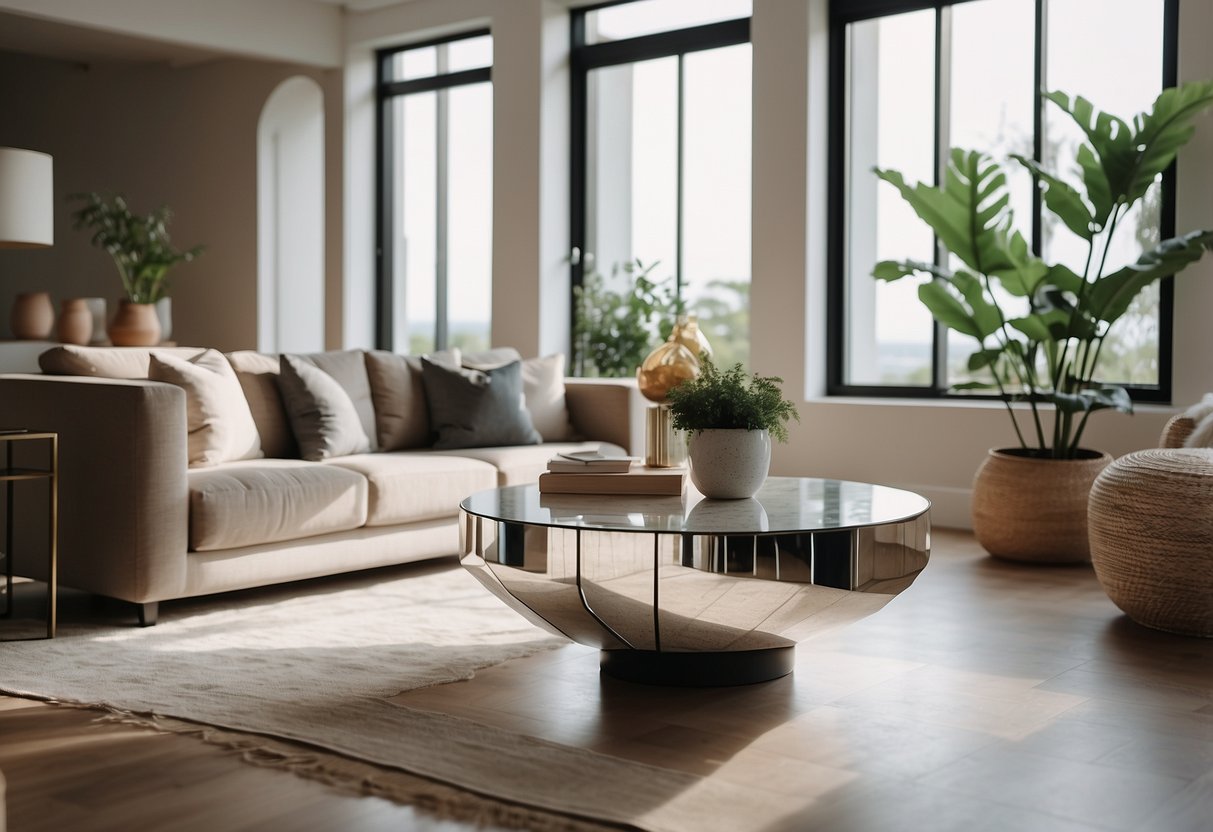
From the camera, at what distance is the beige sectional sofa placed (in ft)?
11.5

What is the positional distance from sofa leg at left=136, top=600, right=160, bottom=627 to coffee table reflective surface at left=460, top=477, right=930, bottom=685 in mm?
1202

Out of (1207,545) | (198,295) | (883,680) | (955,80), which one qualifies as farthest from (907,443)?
(198,295)

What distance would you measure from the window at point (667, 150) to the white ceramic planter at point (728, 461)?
355cm

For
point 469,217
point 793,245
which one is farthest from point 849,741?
point 469,217

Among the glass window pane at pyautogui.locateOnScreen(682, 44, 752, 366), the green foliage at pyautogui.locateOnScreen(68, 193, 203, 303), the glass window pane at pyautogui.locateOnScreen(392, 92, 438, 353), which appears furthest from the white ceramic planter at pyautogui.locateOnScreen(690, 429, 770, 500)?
the glass window pane at pyautogui.locateOnScreen(392, 92, 438, 353)

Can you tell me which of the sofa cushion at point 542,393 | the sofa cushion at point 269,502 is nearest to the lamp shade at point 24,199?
A: the sofa cushion at point 269,502

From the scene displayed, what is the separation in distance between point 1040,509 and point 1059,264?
955 millimetres

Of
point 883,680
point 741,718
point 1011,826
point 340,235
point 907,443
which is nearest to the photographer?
point 1011,826

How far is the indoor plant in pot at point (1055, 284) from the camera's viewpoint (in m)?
4.50

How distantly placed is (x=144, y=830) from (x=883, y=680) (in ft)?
5.59

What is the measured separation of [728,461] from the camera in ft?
9.91

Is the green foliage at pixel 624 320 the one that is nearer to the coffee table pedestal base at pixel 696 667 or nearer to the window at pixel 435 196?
the window at pixel 435 196

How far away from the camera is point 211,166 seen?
808 centimetres

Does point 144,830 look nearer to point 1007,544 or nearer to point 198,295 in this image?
point 1007,544
